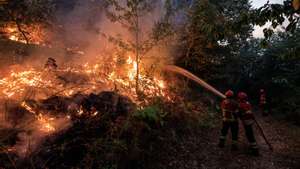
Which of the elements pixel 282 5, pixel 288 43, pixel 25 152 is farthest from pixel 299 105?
pixel 25 152

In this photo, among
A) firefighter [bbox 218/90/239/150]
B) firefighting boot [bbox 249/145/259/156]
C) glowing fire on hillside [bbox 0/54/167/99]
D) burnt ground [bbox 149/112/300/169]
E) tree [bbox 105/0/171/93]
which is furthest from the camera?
tree [bbox 105/0/171/93]

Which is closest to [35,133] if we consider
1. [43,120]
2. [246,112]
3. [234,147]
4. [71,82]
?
[43,120]

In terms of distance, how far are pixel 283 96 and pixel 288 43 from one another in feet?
10.8

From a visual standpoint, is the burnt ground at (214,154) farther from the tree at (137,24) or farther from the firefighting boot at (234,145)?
the tree at (137,24)

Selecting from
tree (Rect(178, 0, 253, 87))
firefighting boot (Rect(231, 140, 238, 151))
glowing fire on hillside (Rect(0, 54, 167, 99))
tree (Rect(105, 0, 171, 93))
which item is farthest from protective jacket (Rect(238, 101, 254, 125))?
tree (Rect(178, 0, 253, 87))

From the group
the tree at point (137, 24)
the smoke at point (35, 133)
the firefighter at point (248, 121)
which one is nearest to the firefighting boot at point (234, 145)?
the firefighter at point (248, 121)

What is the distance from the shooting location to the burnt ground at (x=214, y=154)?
23.5ft

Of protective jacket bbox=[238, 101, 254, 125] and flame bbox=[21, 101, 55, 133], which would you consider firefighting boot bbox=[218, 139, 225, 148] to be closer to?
protective jacket bbox=[238, 101, 254, 125]

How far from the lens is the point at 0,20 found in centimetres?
916

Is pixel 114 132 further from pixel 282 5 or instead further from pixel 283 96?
pixel 283 96

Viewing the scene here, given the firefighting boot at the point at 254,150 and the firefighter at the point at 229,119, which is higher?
the firefighter at the point at 229,119

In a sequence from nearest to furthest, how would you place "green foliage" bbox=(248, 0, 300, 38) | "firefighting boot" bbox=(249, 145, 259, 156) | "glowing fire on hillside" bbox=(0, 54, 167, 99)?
"green foliage" bbox=(248, 0, 300, 38), "glowing fire on hillside" bbox=(0, 54, 167, 99), "firefighting boot" bbox=(249, 145, 259, 156)

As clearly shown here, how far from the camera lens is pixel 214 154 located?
7.94 metres

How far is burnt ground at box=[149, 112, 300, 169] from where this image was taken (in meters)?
7.18
